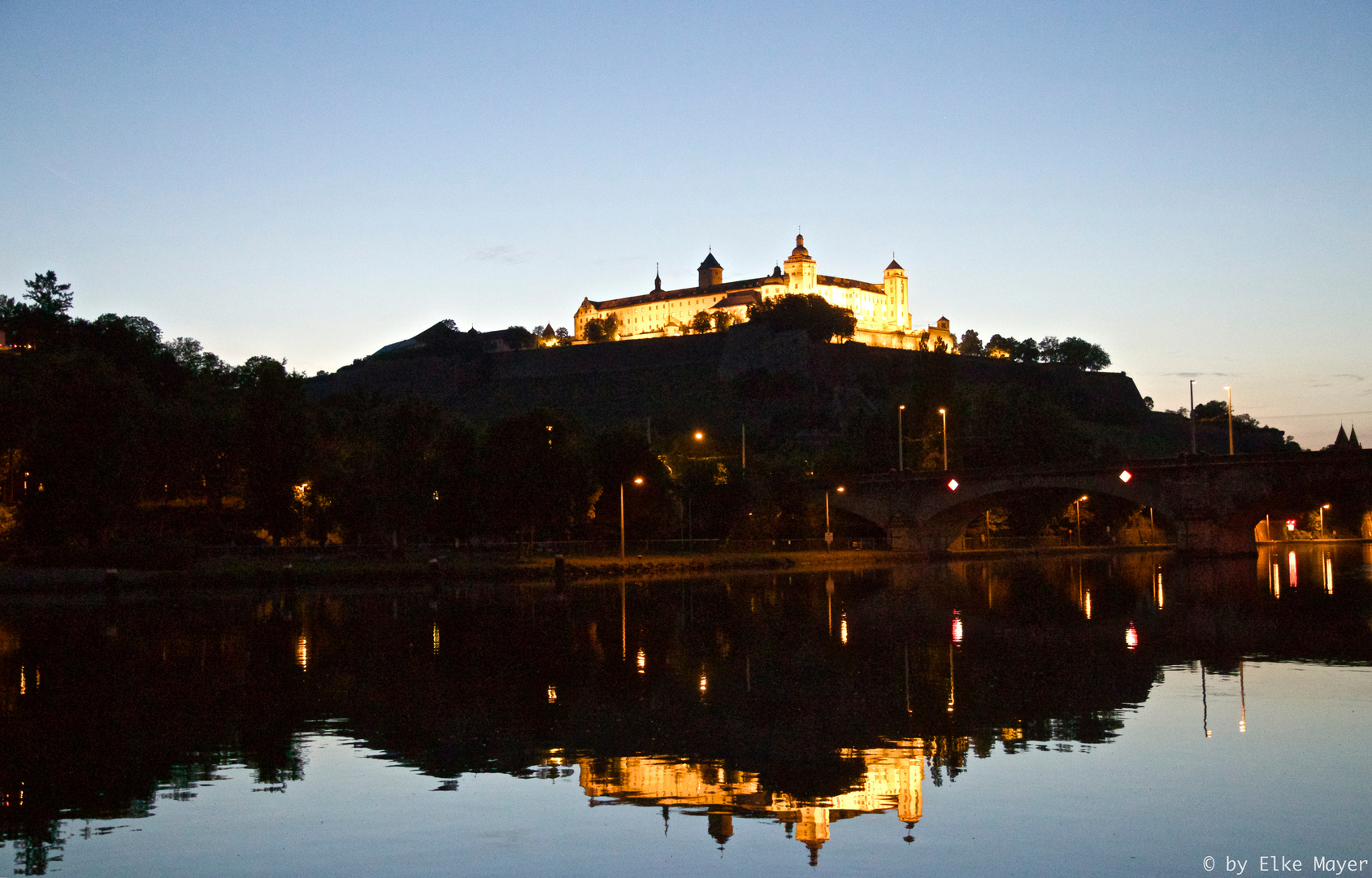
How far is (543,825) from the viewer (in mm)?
10156

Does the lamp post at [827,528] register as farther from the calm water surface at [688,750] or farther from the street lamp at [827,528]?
the calm water surface at [688,750]

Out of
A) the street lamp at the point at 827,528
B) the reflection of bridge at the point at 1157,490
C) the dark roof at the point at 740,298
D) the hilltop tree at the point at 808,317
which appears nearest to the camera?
the reflection of bridge at the point at 1157,490

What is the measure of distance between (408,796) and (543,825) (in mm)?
1619

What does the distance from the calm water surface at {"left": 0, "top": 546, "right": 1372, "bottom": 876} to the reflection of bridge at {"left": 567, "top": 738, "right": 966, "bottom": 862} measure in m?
0.04

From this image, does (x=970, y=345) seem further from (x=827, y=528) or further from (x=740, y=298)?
(x=827, y=528)

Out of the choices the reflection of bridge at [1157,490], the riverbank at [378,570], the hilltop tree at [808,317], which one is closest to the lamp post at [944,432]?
the reflection of bridge at [1157,490]

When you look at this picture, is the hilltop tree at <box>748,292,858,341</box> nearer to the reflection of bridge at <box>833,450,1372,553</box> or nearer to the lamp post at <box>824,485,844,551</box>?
the lamp post at <box>824,485,844,551</box>

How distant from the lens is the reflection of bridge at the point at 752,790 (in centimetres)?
1024

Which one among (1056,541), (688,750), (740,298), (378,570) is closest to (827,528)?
(1056,541)

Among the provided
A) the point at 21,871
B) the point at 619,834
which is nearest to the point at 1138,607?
the point at 619,834

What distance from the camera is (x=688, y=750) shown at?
42.0 feet

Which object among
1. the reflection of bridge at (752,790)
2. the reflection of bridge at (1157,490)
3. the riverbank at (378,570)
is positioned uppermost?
the reflection of bridge at (1157,490)

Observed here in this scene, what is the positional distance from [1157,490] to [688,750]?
59307 mm

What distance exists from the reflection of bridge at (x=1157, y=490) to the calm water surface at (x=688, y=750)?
39.0 meters
